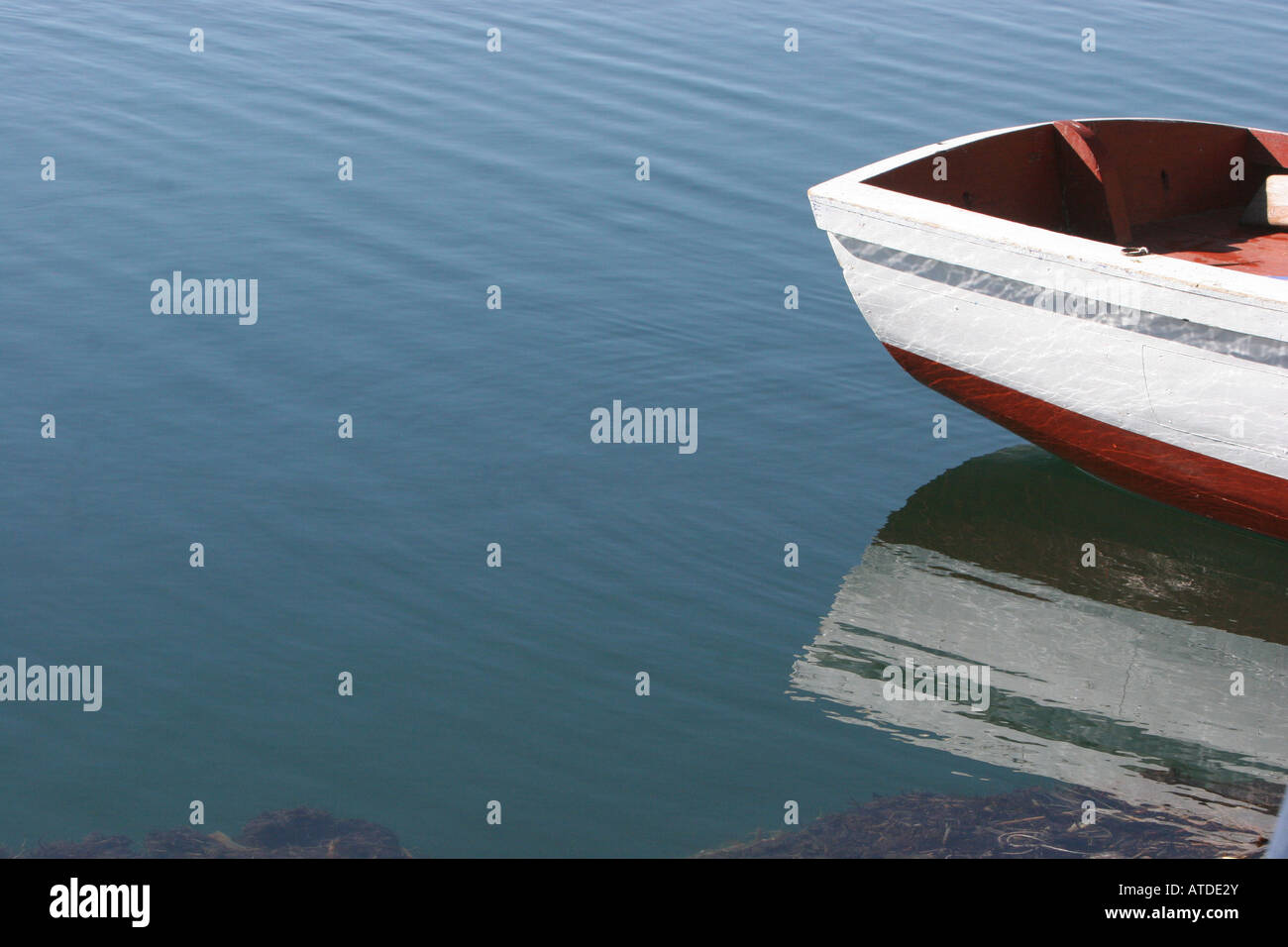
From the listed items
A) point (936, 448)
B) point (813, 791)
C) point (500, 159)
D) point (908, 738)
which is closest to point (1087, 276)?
point (936, 448)

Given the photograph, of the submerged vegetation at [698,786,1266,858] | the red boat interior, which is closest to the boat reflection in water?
the submerged vegetation at [698,786,1266,858]

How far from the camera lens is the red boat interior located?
9.21 m

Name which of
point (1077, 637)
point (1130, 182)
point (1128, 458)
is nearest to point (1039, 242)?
point (1128, 458)

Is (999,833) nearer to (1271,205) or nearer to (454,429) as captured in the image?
(454,429)

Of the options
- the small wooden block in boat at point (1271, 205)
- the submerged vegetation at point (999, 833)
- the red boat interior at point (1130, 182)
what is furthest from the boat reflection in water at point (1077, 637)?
the small wooden block in boat at point (1271, 205)

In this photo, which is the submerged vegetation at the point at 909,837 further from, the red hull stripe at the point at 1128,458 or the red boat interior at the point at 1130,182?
the red boat interior at the point at 1130,182

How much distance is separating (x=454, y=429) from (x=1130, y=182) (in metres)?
4.94

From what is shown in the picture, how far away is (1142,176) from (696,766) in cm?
585

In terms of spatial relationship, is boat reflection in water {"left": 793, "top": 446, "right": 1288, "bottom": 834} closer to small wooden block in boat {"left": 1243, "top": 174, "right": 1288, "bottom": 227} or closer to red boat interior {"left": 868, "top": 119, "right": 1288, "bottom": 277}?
red boat interior {"left": 868, "top": 119, "right": 1288, "bottom": 277}

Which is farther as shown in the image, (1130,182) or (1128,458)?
(1130,182)

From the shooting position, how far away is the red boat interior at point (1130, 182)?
9.21 metres

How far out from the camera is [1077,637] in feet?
24.9

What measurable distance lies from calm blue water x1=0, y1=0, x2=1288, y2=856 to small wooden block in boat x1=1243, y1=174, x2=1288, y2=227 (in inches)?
96.5

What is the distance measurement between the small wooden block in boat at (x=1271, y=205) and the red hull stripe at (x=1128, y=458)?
2.59 m
